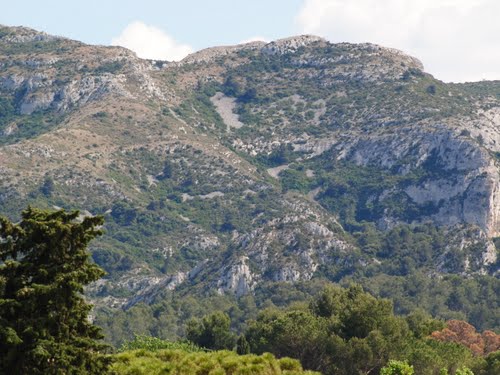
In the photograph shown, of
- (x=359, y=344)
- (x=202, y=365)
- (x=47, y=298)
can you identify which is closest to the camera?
(x=47, y=298)

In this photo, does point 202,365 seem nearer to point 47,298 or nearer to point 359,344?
point 47,298

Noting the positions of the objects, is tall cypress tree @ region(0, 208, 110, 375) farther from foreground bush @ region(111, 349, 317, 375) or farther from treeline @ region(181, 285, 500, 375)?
treeline @ region(181, 285, 500, 375)

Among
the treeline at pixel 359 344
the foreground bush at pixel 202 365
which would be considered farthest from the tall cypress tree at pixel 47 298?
the treeline at pixel 359 344

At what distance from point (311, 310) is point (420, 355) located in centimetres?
3062

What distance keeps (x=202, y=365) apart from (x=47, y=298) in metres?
12.9

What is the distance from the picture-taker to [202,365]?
52.4 m

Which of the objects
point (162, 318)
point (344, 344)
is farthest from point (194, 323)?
point (162, 318)

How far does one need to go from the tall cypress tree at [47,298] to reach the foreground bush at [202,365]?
7.53 m

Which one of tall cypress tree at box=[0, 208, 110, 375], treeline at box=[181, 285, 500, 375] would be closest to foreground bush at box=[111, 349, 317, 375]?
tall cypress tree at box=[0, 208, 110, 375]

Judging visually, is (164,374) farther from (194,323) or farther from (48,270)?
(194,323)

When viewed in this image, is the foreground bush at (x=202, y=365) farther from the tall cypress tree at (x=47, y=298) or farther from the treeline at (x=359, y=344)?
the treeline at (x=359, y=344)

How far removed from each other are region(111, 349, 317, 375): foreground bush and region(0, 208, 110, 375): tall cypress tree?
296 inches

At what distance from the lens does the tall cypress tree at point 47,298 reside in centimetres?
4097

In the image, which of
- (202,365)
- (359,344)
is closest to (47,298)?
(202,365)
